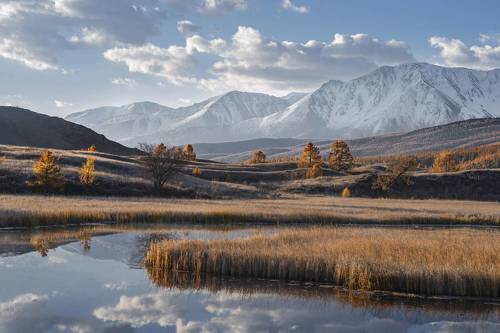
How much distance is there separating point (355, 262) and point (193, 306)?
7.63 meters

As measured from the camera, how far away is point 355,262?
24156 millimetres

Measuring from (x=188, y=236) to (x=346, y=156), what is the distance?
105162 millimetres

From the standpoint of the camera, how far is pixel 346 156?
456ft

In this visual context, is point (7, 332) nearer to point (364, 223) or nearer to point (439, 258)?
point (439, 258)

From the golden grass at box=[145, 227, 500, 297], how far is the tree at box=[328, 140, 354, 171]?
10677 cm

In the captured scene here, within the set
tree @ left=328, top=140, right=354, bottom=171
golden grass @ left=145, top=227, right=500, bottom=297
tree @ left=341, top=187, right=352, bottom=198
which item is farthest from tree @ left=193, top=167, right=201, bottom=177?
golden grass @ left=145, top=227, right=500, bottom=297

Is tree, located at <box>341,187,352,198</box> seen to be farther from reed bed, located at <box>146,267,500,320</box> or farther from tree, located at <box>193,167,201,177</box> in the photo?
reed bed, located at <box>146,267,500,320</box>

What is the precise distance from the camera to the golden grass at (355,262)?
22.2 m

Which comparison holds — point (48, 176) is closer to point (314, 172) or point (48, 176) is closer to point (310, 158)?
point (314, 172)

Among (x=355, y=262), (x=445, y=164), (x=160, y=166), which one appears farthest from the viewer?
(x=445, y=164)

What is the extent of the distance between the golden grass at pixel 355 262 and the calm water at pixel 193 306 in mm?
812

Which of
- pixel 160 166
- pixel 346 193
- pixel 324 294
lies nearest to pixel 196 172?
pixel 160 166

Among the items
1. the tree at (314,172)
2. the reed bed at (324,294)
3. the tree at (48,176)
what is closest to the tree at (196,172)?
the tree at (314,172)

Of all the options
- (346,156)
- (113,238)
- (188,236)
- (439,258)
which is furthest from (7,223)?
(346,156)
